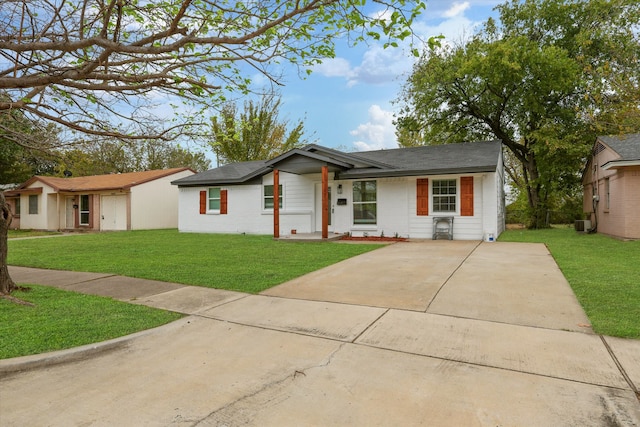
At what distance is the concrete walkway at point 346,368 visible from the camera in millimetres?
2320

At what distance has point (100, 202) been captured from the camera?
21141 millimetres

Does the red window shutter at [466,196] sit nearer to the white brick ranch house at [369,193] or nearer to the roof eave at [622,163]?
the white brick ranch house at [369,193]

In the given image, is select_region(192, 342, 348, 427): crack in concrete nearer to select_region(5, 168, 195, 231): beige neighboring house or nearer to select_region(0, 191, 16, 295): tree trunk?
select_region(0, 191, 16, 295): tree trunk

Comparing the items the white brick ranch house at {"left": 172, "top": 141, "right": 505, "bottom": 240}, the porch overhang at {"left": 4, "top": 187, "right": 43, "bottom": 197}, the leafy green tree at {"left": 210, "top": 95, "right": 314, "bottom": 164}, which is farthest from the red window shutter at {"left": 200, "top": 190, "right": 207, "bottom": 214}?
the porch overhang at {"left": 4, "top": 187, "right": 43, "bottom": 197}

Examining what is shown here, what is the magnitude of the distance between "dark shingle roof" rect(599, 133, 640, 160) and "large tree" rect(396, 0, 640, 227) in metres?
2.80

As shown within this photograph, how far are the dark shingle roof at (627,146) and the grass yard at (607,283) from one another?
370cm

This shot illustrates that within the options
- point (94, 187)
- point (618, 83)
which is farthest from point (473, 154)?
point (94, 187)

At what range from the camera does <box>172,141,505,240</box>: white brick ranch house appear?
12.4m

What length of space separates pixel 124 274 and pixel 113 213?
53.1ft

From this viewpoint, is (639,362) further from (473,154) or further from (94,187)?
(94,187)

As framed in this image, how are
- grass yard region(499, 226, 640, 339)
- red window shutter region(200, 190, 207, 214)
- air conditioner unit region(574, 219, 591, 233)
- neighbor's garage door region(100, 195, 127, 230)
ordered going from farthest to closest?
1. neighbor's garage door region(100, 195, 127, 230)
2. red window shutter region(200, 190, 207, 214)
3. air conditioner unit region(574, 219, 591, 233)
4. grass yard region(499, 226, 640, 339)

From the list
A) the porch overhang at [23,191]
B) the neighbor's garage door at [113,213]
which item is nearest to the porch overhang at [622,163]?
the neighbor's garage door at [113,213]

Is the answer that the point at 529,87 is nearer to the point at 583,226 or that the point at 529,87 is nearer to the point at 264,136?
the point at 583,226

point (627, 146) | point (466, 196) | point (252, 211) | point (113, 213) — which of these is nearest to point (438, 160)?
point (466, 196)
